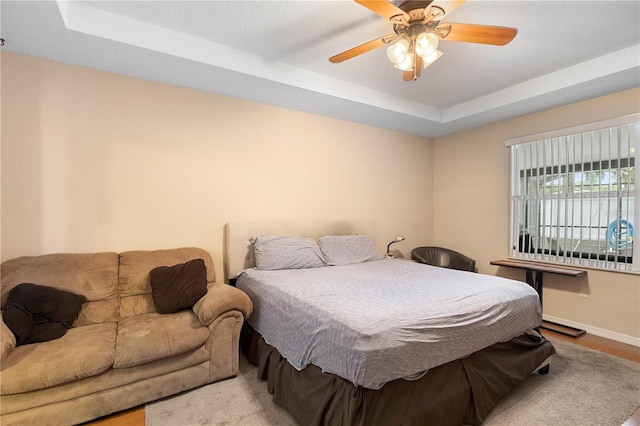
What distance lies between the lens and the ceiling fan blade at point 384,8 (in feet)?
5.52

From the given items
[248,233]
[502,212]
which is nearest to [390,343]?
[248,233]

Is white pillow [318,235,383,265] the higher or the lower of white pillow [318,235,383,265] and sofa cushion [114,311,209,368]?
the higher

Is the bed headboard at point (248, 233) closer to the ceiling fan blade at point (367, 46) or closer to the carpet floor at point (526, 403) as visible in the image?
the carpet floor at point (526, 403)

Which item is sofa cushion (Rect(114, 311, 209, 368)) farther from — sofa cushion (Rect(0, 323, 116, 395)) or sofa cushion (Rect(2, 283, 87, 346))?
sofa cushion (Rect(2, 283, 87, 346))

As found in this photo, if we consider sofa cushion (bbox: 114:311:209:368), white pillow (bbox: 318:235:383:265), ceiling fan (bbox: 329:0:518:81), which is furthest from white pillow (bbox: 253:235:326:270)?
ceiling fan (bbox: 329:0:518:81)

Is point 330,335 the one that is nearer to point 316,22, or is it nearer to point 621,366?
point 316,22

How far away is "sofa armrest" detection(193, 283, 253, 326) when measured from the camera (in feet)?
7.22

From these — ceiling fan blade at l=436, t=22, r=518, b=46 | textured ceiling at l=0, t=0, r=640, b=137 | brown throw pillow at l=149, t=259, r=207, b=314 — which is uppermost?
textured ceiling at l=0, t=0, r=640, b=137

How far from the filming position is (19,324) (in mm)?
1864

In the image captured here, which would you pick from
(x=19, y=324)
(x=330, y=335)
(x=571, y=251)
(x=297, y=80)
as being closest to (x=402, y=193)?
(x=571, y=251)

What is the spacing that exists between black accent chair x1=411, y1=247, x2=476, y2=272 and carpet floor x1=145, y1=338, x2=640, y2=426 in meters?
1.62

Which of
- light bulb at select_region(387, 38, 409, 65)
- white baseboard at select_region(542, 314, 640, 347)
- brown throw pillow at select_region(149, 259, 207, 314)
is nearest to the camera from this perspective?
light bulb at select_region(387, 38, 409, 65)

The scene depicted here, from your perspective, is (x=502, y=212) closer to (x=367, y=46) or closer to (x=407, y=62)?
(x=407, y=62)

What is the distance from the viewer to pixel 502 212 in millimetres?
4012
